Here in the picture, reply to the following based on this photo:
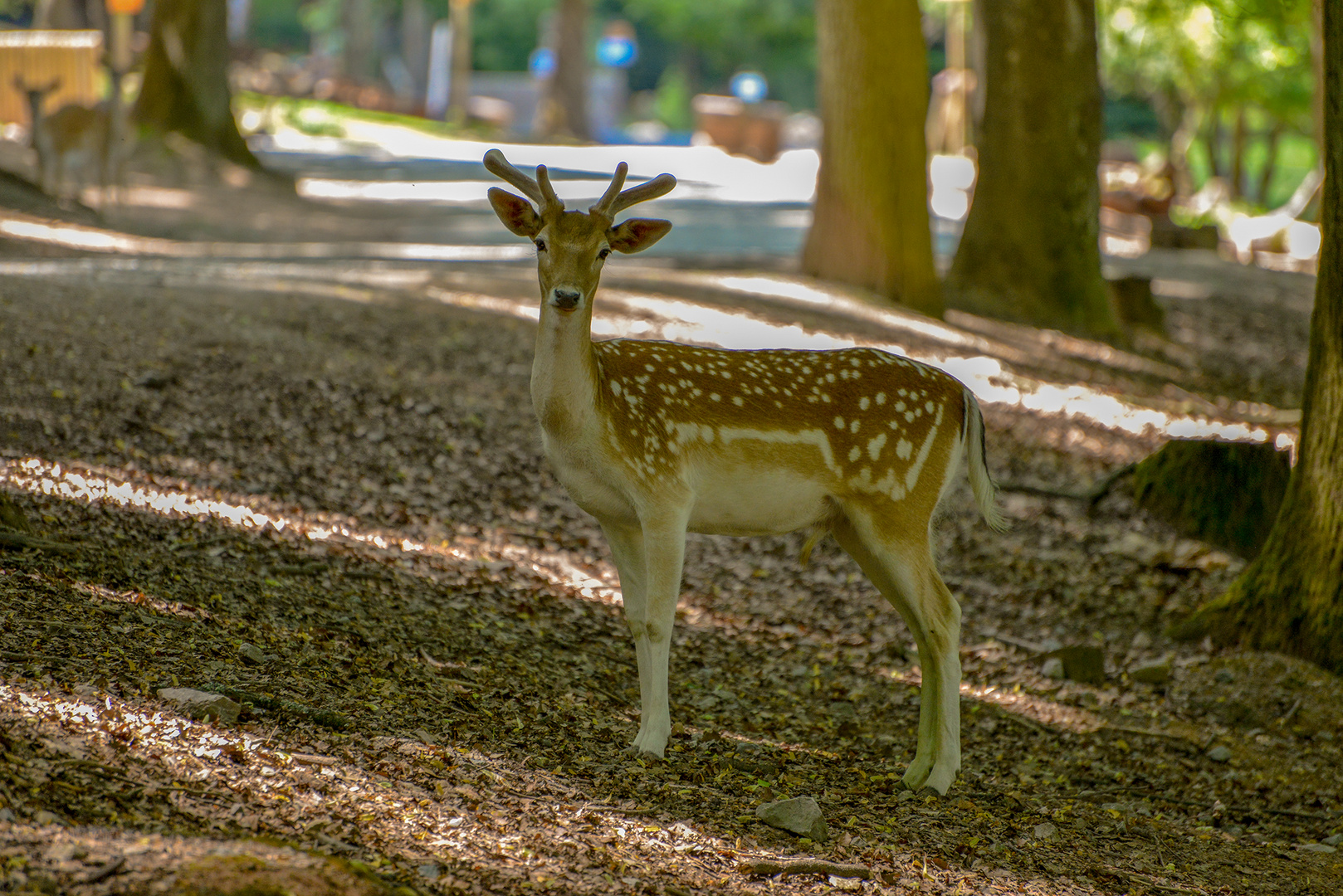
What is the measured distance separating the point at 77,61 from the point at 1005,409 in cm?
1964

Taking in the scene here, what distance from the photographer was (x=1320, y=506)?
6000 mm

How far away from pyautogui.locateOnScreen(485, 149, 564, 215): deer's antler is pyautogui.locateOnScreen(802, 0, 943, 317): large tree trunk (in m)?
8.66

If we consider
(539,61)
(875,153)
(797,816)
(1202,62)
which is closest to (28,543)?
(797,816)

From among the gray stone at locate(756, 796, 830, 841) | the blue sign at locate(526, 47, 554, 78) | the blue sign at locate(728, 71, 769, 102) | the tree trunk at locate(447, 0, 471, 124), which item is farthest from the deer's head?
the blue sign at locate(728, 71, 769, 102)

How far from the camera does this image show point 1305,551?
607 cm

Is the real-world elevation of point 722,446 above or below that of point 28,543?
above

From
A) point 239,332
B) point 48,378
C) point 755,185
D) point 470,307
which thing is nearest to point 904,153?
point 470,307

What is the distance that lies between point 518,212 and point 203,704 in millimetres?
1807

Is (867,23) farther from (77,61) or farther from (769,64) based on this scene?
(769,64)

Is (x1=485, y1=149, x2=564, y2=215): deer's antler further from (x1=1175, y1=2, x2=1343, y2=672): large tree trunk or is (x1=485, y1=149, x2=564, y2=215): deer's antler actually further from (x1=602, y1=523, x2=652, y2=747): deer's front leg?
(x1=1175, y1=2, x2=1343, y2=672): large tree trunk

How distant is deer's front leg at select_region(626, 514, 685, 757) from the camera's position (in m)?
4.41

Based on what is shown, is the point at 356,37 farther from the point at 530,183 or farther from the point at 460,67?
the point at 530,183

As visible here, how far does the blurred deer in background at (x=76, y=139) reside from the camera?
15.6m

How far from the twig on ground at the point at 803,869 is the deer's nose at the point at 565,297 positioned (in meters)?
1.72
